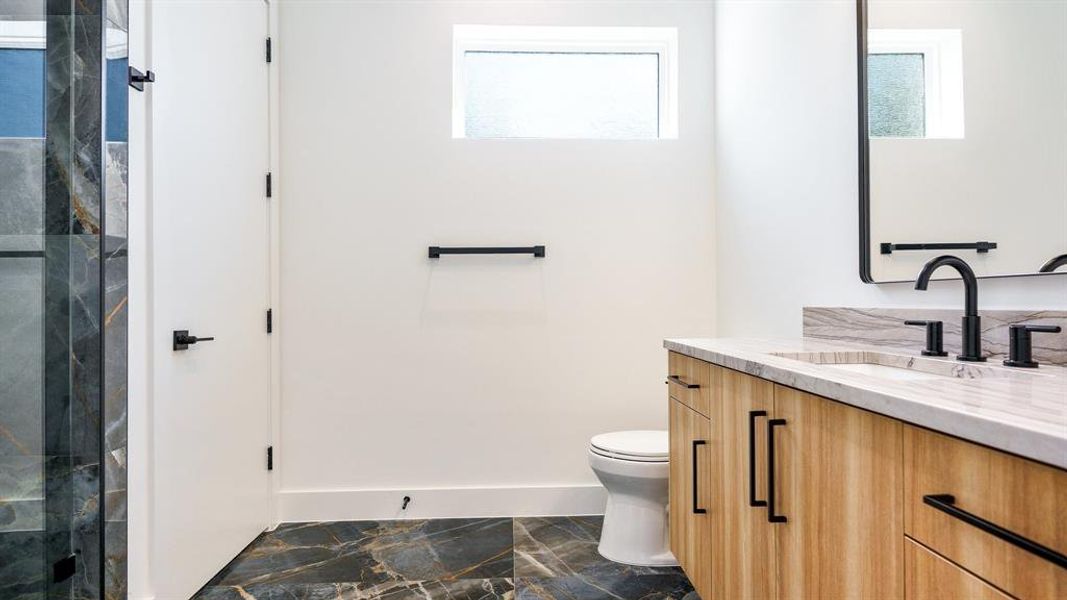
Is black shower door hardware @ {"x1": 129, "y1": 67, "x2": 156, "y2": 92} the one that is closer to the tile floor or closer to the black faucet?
the tile floor

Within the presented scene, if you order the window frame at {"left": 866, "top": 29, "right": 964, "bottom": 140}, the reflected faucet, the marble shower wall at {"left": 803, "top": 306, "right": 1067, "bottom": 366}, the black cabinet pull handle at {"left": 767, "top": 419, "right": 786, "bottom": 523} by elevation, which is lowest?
the black cabinet pull handle at {"left": 767, "top": 419, "right": 786, "bottom": 523}

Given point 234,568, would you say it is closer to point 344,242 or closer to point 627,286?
point 344,242

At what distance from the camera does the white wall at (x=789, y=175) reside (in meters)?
1.71

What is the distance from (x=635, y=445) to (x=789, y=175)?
1.10m

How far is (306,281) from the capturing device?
101 inches

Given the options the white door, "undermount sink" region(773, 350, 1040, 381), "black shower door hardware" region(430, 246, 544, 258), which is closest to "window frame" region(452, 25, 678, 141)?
"black shower door hardware" region(430, 246, 544, 258)

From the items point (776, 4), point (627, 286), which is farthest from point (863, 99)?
point (627, 286)

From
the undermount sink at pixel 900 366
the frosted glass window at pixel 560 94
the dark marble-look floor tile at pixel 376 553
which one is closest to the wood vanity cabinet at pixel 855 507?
the undermount sink at pixel 900 366

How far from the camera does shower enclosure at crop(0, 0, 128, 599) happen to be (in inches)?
49.5

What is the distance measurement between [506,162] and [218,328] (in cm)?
134

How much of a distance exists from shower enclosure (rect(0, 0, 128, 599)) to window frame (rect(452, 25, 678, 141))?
4.66 feet

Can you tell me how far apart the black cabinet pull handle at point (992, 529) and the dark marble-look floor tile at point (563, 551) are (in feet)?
5.05

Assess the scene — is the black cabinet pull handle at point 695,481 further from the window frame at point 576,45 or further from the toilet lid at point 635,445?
the window frame at point 576,45

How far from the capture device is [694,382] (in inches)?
64.6
